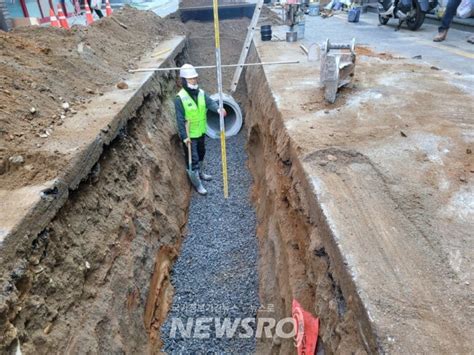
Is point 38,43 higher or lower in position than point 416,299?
higher

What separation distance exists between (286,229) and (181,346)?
162 centimetres

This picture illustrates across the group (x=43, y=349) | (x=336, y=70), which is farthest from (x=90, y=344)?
(x=336, y=70)

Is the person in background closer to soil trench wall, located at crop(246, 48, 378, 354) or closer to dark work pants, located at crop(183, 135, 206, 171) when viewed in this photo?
soil trench wall, located at crop(246, 48, 378, 354)

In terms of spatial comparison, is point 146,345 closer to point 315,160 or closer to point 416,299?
point 315,160

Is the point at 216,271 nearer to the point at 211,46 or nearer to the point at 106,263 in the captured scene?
the point at 106,263

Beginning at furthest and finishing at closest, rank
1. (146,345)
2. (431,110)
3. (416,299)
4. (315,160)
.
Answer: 1. (431,110)
2. (146,345)
3. (315,160)
4. (416,299)

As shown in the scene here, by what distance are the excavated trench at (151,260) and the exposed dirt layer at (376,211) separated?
0.03 m

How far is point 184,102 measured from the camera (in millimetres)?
5613

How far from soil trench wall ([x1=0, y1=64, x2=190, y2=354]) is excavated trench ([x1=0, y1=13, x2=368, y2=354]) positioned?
10 mm

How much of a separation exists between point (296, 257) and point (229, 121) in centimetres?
536

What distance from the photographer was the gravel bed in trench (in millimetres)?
3693

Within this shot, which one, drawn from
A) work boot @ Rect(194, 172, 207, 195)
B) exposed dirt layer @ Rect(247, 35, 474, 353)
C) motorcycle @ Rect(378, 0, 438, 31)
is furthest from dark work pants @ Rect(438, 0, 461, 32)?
work boot @ Rect(194, 172, 207, 195)

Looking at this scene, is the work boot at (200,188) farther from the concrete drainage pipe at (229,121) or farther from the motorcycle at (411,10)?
the motorcycle at (411,10)

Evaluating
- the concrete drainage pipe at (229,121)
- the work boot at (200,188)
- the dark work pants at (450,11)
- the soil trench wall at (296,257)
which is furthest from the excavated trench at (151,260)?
the dark work pants at (450,11)
